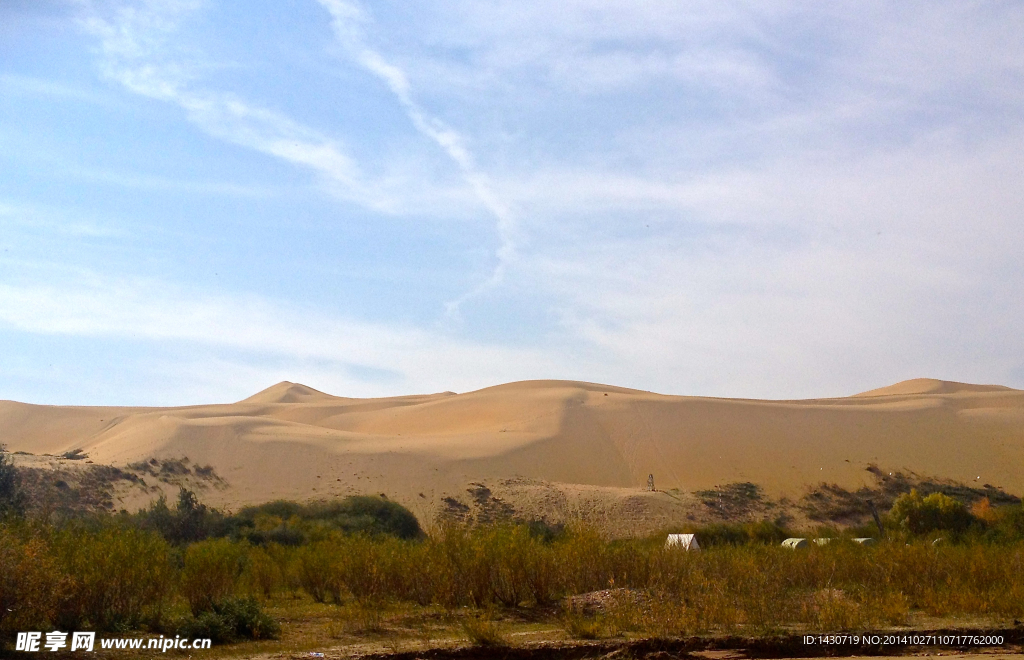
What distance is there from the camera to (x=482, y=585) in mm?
16422

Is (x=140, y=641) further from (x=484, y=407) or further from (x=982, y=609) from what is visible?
(x=484, y=407)

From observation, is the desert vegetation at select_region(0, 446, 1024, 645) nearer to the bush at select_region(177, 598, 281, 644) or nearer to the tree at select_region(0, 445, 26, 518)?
the bush at select_region(177, 598, 281, 644)

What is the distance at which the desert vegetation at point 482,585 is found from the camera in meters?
13.2

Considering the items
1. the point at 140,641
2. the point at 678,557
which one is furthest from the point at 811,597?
the point at 140,641

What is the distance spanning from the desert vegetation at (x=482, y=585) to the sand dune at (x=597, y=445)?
21.0 metres

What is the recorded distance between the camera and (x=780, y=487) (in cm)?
4334

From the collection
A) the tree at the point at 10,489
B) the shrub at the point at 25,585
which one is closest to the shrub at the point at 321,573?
the shrub at the point at 25,585

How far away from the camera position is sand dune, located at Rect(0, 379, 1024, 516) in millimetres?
43188

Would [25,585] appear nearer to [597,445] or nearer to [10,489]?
[10,489]

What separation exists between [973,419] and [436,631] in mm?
50936

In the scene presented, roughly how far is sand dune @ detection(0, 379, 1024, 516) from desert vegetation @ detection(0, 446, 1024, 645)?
21019mm

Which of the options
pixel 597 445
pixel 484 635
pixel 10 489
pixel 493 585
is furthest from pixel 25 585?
pixel 597 445

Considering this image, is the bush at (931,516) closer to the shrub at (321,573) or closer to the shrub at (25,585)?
the shrub at (321,573)

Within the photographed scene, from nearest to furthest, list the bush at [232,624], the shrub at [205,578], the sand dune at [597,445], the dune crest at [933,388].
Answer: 1. the bush at [232,624]
2. the shrub at [205,578]
3. the sand dune at [597,445]
4. the dune crest at [933,388]
